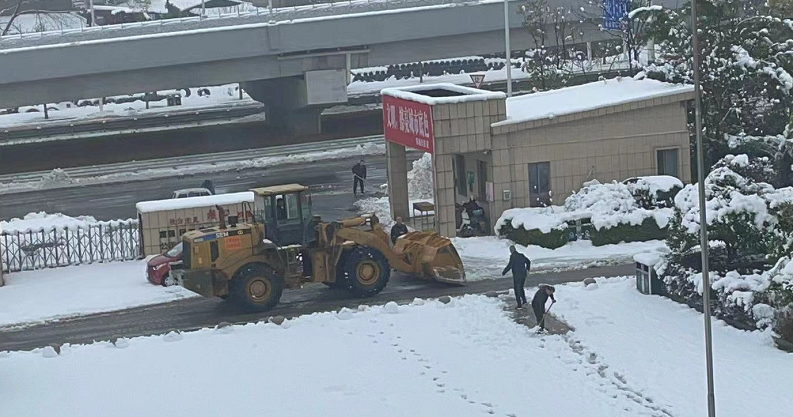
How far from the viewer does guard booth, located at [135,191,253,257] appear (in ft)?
113

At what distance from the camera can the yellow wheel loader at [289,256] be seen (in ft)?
90.7

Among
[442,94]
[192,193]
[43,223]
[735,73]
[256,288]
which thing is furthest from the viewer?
[192,193]

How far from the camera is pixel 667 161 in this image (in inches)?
1464

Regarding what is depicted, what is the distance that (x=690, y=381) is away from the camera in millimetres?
21547

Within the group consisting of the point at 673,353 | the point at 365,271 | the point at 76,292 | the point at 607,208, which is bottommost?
the point at 673,353

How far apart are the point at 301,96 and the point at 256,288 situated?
3291cm

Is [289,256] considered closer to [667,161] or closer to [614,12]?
[667,161]

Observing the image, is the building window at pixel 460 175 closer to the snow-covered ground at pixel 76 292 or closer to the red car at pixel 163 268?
the snow-covered ground at pixel 76 292

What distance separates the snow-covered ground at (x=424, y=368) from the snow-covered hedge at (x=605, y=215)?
6.12 metres

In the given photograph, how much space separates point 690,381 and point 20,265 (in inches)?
761

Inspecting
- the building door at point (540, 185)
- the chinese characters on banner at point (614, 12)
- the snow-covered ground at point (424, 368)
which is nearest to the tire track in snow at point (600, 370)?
the snow-covered ground at point (424, 368)

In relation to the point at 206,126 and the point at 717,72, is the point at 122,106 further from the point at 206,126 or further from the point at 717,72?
the point at 717,72

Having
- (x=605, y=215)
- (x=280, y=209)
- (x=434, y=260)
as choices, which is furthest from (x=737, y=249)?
(x=280, y=209)

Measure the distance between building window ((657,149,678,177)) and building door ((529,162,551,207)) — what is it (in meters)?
3.32
